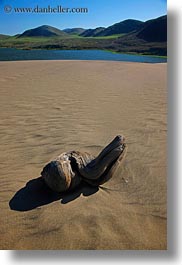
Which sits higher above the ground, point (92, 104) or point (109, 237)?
point (92, 104)

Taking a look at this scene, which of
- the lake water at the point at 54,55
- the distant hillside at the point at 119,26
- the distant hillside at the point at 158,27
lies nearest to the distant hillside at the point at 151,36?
the distant hillside at the point at 158,27

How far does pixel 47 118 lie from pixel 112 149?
9.67ft

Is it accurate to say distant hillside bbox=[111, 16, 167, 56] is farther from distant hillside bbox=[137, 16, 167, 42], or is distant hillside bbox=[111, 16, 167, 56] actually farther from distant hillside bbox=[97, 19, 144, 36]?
distant hillside bbox=[97, 19, 144, 36]

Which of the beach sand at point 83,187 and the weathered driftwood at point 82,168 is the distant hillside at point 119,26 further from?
the weathered driftwood at point 82,168

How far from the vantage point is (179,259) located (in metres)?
3.25

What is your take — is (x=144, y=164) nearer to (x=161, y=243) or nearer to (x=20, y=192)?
(x=161, y=243)

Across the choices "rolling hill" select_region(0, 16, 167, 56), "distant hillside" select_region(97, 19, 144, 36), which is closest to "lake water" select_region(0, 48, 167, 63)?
"rolling hill" select_region(0, 16, 167, 56)

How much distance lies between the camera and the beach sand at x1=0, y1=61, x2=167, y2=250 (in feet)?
9.95

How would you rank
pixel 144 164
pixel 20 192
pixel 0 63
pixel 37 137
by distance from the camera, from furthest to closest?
pixel 0 63, pixel 37 137, pixel 144 164, pixel 20 192

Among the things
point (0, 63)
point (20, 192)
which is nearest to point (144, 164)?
point (20, 192)

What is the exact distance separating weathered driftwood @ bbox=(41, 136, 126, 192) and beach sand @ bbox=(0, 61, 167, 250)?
0.13m

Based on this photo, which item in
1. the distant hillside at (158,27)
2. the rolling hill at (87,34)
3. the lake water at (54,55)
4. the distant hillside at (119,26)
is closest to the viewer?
the distant hillside at (158,27)

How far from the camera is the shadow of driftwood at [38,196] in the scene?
329 cm

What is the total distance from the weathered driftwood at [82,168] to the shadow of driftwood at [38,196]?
0.23 feet
